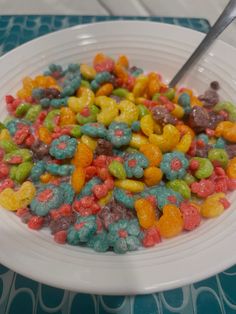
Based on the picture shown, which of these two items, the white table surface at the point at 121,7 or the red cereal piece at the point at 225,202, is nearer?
the red cereal piece at the point at 225,202

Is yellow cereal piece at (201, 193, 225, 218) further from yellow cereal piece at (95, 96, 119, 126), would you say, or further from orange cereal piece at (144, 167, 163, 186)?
yellow cereal piece at (95, 96, 119, 126)

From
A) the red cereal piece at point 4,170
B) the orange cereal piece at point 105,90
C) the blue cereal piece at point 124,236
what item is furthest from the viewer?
the orange cereal piece at point 105,90

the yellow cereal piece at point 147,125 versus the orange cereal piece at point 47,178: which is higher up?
the yellow cereal piece at point 147,125

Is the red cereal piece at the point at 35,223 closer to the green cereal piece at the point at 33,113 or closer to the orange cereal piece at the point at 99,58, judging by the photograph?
the green cereal piece at the point at 33,113

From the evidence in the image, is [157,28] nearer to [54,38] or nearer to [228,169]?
[54,38]

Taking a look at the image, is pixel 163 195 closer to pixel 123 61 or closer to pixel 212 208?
pixel 212 208

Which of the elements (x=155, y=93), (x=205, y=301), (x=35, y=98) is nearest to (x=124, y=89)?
(x=155, y=93)

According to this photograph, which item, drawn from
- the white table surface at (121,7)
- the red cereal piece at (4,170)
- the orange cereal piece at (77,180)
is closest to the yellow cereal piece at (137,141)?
the orange cereal piece at (77,180)
